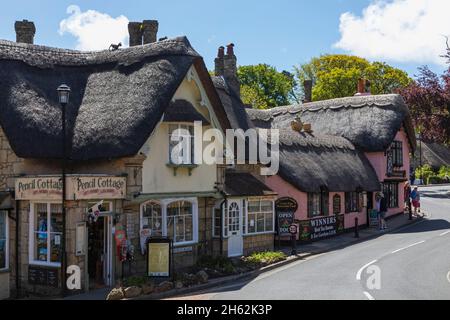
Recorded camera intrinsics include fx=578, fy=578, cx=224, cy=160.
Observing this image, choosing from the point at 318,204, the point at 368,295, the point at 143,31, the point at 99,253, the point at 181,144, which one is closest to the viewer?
the point at 368,295

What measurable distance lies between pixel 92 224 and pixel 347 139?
2309 centimetres

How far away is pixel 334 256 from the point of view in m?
23.5

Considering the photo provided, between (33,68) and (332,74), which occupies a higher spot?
(332,74)

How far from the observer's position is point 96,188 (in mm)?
17609

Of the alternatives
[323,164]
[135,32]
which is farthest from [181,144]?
[323,164]

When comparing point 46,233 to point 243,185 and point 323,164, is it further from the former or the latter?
point 323,164

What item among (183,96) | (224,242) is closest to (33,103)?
(183,96)

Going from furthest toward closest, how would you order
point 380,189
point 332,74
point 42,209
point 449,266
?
point 332,74
point 380,189
point 449,266
point 42,209

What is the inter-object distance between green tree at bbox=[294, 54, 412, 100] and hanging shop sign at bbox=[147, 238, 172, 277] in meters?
50.8

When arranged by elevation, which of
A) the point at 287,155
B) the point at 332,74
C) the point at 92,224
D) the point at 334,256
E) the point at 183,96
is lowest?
the point at 334,256

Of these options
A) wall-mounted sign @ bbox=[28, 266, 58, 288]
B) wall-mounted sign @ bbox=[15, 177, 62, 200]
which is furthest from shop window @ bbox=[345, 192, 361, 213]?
wall-mounted sign @ bbox=[15, 177, 62, 200]

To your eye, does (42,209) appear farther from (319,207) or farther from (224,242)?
(319,207)

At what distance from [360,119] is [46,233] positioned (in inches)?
1019

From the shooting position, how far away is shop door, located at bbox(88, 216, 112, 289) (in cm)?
1844
